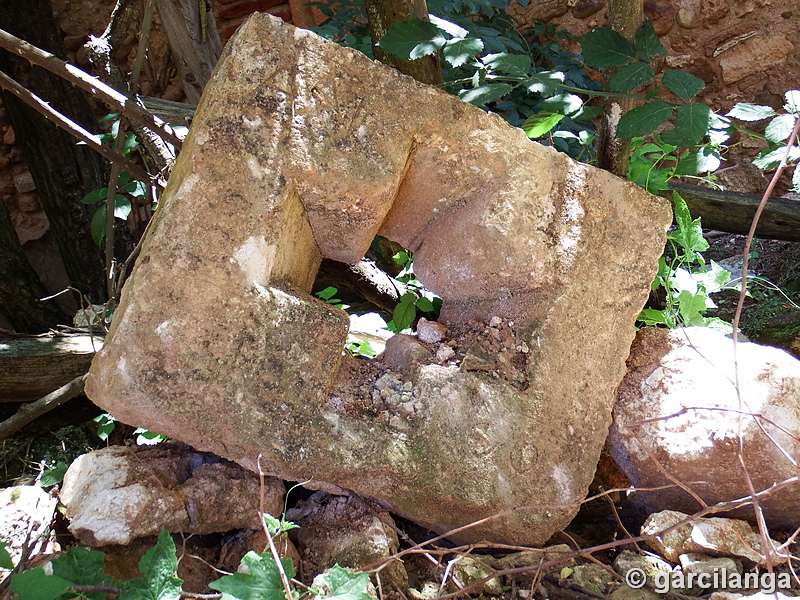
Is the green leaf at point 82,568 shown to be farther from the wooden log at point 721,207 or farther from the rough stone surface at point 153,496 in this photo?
the wooden log at point 721,207

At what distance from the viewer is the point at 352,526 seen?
149cm

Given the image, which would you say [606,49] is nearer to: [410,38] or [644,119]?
[644,119]

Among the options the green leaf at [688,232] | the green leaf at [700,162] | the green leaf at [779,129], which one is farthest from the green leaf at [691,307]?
the green leaf at [779,129]

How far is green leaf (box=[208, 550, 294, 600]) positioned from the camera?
109cm

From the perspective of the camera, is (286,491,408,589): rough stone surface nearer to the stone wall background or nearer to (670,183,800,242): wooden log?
(670,183,800,242): wooden log

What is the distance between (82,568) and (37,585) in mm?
139

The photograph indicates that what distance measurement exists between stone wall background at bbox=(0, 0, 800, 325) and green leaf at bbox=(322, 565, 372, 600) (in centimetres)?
303

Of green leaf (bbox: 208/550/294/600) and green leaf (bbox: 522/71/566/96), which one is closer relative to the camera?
green leaf (bbox: 208/550/294/600)

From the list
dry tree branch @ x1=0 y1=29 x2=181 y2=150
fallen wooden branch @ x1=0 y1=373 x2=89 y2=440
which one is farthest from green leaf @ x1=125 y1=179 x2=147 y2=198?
fallen wooden branch @ x1=0 y1=373 x2=89 y2=440

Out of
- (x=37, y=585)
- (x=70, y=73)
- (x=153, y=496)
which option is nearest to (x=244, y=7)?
(x=70, y=73)

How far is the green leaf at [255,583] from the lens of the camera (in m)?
1.09

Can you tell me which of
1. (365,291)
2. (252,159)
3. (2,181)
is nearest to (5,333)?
(365,291)

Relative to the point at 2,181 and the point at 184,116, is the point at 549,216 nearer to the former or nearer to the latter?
the point at 184,116

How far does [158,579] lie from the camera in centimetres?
118
